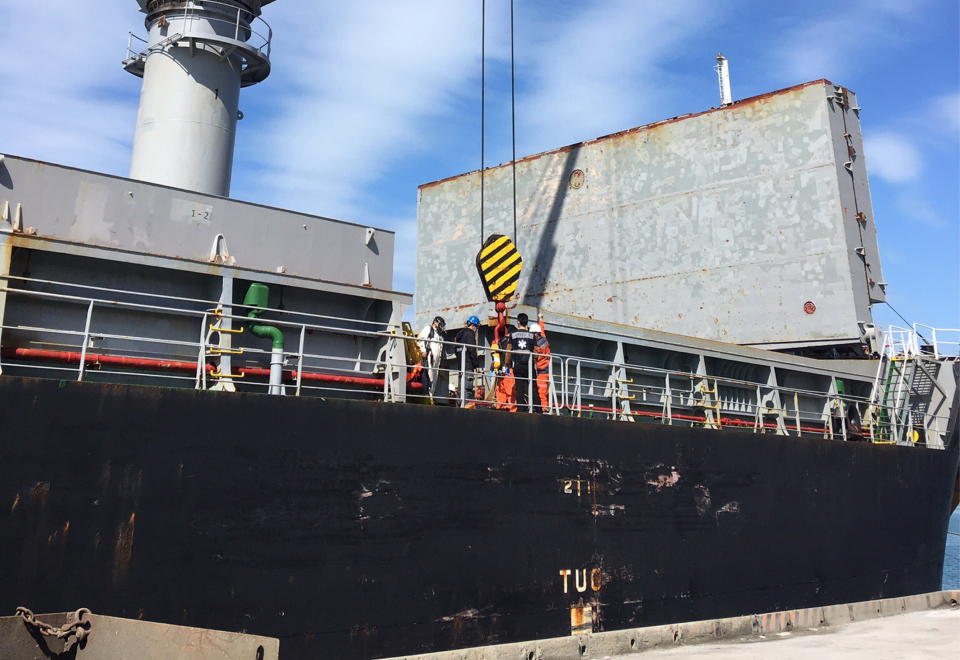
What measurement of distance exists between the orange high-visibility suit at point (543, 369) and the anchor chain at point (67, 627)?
19.9ft

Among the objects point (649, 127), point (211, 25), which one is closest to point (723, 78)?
point (649, 127)

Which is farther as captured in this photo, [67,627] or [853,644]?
[853,644]

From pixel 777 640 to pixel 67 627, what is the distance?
26.1 feet

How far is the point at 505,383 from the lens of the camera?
423 inches

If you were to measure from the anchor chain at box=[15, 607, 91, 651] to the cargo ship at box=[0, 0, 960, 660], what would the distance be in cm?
72

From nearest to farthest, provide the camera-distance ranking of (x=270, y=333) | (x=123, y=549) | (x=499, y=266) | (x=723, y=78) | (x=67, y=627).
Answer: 1. (x=67, y=627)
2. (x=123, y=549)
3. (x=270, y=333)
4. (x=499, y=266)
5. (x=723, y=78)

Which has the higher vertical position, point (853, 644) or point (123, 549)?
point (123, 549)

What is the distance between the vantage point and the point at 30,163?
348 inches

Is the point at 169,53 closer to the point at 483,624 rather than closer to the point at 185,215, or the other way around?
the point at 185,215

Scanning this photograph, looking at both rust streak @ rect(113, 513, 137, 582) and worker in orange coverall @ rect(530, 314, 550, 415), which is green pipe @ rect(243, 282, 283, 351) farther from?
worker in orange coverall @ rect(530, 314, 550, 415)

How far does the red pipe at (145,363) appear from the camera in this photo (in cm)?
805

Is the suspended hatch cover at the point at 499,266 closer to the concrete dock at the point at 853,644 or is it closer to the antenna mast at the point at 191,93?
the antenna mast at the point at 191,93

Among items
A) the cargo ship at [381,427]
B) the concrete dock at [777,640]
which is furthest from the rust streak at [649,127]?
the concrete dock at [777,640]

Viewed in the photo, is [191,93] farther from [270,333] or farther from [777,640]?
[777,640]
